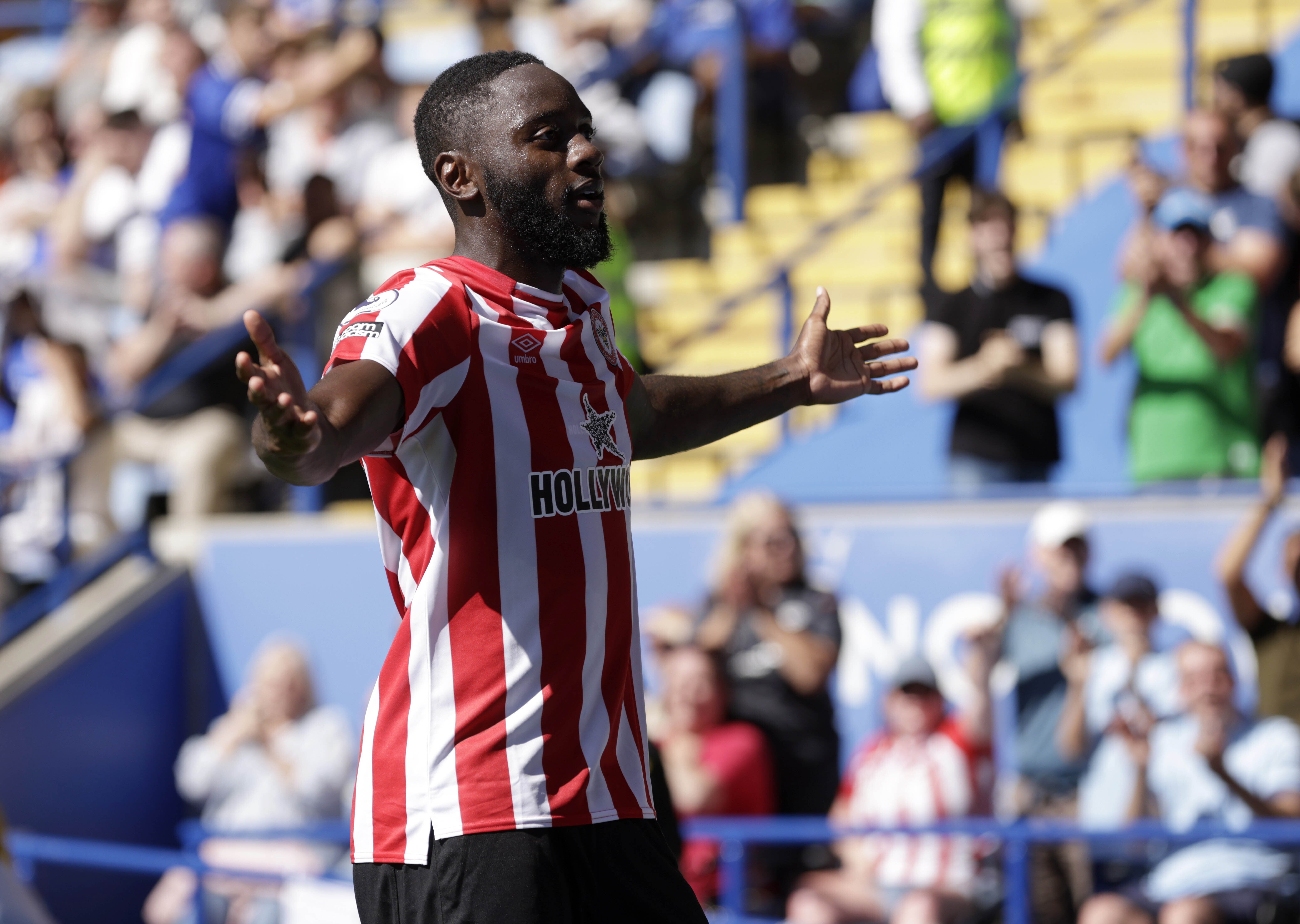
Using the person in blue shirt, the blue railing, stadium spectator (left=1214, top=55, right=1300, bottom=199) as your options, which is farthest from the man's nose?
the person in blue shirt

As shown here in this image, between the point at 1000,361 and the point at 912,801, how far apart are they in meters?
1.81

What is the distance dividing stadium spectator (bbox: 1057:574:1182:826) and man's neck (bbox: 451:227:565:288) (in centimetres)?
346

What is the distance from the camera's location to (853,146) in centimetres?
973

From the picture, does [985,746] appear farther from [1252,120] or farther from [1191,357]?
[1252,120]

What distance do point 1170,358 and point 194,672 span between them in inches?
192

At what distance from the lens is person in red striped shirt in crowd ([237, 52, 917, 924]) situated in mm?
2469

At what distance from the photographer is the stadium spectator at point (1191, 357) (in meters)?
6.17

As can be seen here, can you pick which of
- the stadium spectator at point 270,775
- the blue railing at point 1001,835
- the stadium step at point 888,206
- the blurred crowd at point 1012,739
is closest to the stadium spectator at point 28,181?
the stadium step at point 888,206

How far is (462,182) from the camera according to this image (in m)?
2.71

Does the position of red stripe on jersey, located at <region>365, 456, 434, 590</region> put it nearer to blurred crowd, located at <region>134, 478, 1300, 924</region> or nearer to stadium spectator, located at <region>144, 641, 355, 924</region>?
blurred crowd, located at <region>134, 478, 1300, 924</region>

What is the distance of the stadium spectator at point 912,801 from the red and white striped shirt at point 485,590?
3107 millimetres

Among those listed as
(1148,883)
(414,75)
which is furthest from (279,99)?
(1148,883)

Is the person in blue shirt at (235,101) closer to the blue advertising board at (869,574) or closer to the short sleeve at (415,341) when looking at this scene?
the blue advertising board at (869,574)

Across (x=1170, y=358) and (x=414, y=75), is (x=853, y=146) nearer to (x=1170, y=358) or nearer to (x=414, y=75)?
(x=414, y=75)
